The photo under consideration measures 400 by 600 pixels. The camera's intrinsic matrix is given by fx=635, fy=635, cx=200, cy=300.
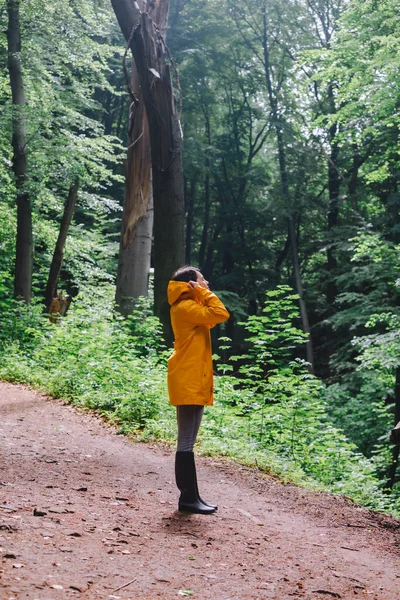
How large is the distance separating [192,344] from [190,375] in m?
0.25

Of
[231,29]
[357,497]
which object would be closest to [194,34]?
[231,29]

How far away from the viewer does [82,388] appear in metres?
9.67

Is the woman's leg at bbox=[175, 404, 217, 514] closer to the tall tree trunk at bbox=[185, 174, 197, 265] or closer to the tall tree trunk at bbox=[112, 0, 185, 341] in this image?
the tall tree trunk at bbox=[112, 0, 185, 341]

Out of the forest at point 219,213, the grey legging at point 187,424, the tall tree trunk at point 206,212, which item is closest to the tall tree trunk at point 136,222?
the forest at point 219,213

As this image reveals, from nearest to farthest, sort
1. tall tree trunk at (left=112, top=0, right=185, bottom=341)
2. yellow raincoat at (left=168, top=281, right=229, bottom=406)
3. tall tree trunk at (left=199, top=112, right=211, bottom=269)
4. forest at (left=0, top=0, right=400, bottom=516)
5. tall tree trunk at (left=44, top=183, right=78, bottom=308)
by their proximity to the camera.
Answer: yellow raincoat at (left=168, top=281, right=229, bottom=406) < forest at (left=0, top=0, right=400, bottom=516) < tall tree trunk at (left=112, top=0, right=185, bottom=341) < tall tree trunk at (left=44, top=183, right=78, bottom=308) < tall tree trunk at (left=199, top=112, right=211, bottom=269)

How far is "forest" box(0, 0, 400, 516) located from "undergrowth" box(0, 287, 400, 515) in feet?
0.12

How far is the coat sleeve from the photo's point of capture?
4980 mm

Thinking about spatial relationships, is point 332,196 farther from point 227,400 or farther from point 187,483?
point 187,483

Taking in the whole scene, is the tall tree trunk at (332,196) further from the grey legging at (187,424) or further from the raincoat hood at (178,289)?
the grey legging at (187,424)

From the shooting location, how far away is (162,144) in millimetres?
10711

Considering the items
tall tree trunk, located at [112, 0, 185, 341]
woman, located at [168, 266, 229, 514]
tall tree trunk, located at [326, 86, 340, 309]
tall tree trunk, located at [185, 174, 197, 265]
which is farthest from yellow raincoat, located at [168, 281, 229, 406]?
tall tree trunk, located at [185, 174, 197, 265]

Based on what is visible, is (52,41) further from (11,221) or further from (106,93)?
(106,93)

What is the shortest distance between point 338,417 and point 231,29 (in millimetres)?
20108

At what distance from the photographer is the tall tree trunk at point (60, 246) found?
1675 cm
